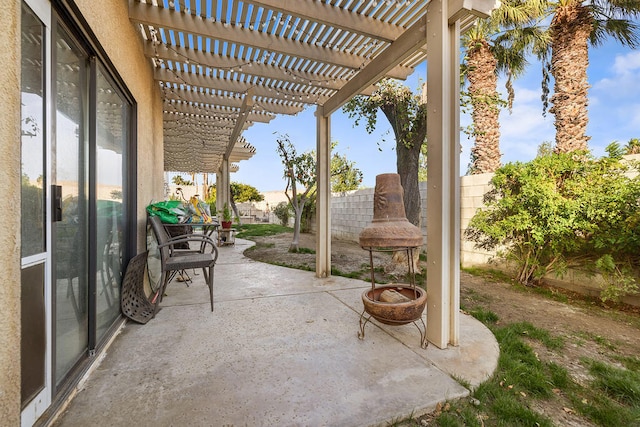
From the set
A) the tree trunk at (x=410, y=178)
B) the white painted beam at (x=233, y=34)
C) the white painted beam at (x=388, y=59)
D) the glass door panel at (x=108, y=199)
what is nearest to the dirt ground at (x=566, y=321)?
the tree trunk at (x=410, y=178)

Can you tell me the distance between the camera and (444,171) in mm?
2102

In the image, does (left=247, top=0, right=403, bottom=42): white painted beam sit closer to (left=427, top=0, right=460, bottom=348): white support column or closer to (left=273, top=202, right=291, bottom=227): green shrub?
(left=427, top=0, right=460, bottom=348): white support column

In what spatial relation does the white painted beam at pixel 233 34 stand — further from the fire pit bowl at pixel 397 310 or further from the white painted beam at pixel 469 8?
the fire pit bowl at pixel 397 310

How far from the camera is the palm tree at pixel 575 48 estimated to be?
5.29 m

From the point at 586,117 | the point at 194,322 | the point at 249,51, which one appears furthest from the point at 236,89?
the point at 586,117

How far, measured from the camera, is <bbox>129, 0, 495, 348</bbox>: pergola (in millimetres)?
2119

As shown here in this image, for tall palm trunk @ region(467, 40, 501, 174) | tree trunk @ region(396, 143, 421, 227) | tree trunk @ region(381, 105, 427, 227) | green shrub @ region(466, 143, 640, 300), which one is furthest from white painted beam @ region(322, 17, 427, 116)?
tall palm trunk @ region(467, 40, 501, 174)

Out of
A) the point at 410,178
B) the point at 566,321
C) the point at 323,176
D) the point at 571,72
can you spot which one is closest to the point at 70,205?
the point at 323,176

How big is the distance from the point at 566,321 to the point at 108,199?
167 inches

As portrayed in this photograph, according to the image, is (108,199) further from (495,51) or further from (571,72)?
(495,51)

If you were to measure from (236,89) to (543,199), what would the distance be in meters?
4.37

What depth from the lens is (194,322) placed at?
2566 mm

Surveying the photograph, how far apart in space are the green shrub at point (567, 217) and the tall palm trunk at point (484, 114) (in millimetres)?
2574

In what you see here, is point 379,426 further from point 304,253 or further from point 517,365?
point 304,253
